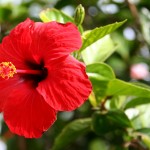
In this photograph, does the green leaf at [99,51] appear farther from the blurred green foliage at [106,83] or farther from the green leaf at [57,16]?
the green leaf at [57,16]

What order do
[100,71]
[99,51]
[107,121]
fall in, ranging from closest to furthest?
[100,71]
[107,121]
[99,51]

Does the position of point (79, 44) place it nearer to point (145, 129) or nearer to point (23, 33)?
point (23, 33)

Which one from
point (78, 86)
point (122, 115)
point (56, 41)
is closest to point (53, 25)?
point (56, 41)

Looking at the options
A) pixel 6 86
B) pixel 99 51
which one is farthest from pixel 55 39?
pixel 99 51

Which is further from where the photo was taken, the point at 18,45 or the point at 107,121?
the point at 107,121

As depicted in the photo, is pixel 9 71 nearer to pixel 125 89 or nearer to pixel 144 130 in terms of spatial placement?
pixel 125 89

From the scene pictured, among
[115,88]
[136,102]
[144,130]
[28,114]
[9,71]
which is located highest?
[9,71]

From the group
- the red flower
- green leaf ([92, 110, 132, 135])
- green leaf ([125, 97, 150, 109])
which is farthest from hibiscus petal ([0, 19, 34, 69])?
green leaf ([125, 97, 150, 109])
